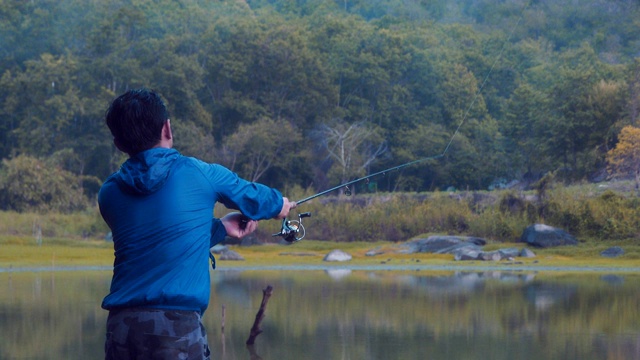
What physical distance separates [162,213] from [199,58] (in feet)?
186

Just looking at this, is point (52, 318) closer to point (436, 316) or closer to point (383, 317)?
point (383, 317)

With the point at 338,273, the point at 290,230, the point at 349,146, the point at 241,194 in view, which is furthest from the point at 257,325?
the point at 349,146

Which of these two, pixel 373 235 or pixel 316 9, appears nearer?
pixel 373 235

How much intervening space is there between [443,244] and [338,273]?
21.4 ft

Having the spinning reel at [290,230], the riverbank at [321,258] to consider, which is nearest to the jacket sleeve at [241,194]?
the spinning reel at [290,230]

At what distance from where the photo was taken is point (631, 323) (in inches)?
675

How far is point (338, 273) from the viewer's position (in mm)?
29547

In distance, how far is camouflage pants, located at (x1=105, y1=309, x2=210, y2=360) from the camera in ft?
12.3

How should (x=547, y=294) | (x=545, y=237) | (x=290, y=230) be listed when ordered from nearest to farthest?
(x=290, y=230) < (x=547, y=294) < (x=545, y=237)

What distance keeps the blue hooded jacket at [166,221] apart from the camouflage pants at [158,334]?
3 cm

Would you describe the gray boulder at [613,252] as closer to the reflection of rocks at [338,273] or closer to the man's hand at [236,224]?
the reflection of rocks at [338,273]

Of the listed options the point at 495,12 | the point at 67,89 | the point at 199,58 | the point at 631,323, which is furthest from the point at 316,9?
the point at 631,323

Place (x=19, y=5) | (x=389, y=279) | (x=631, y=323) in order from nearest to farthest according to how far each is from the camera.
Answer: (x=631, y=323)
(x=389, y=279)
(x=19, y=5)

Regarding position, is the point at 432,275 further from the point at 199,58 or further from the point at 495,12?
the point at 495,12
